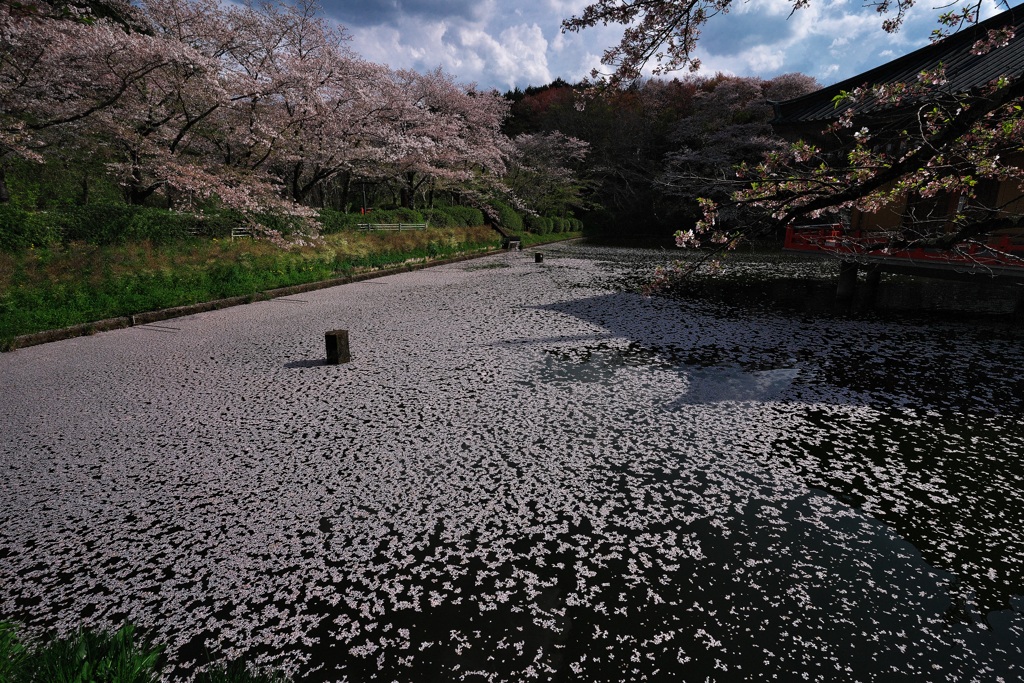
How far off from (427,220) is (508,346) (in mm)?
13770

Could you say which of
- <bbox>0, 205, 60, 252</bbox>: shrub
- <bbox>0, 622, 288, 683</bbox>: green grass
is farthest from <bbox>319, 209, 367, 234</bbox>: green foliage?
<bbox>0, 622, 288, 683</bbox>: green grass

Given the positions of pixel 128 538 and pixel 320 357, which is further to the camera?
pixel 320 357

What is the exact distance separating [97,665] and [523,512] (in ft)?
5.96

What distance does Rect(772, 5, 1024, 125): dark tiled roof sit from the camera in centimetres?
1008

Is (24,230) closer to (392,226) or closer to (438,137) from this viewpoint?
(392,226)

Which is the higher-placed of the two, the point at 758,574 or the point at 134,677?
the point at 134,677

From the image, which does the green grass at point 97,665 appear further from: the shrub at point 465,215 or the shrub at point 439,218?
the shrub at point 465,215

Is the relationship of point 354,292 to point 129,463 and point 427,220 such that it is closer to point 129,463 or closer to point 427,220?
point 129,463

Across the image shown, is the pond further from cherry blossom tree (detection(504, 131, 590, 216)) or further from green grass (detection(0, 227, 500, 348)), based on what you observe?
cherry blossom tree (detection(504, 131, 590, 216))

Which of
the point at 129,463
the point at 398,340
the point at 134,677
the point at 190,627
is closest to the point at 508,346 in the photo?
the point at 398,340

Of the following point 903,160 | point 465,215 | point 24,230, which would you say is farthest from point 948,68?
point 24,230

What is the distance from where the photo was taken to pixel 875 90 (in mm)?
3131

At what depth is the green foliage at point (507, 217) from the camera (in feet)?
81.0

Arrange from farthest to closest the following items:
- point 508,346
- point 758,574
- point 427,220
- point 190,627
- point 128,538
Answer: point 427,220 < point 508,346 < point 128,538 < point 758,574 < point 190,627
